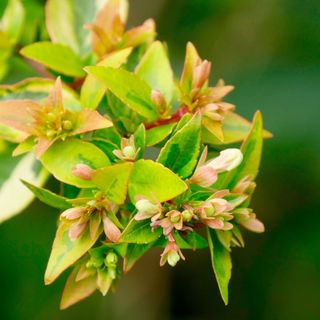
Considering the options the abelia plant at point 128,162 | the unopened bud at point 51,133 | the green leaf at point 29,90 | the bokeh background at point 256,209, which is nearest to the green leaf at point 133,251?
the abelia plant at point 128,162

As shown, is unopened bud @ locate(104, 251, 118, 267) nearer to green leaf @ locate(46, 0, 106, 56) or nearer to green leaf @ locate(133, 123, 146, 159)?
green leaf @ locate(133, 123, 146, 159)

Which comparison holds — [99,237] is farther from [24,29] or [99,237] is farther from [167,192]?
[24,29]

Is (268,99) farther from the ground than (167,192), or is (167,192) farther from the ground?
(167,192)

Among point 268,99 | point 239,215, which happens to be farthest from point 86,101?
point 268,99

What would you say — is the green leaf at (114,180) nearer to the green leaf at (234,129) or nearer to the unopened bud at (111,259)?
the unopened bud at (111,259)

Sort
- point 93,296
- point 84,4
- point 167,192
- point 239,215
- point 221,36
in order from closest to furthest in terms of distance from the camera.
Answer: point 167,192, point 239,215, point 84,4, point 93,296, point 221,36

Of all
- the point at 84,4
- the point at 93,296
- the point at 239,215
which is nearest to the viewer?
the point at 239,215

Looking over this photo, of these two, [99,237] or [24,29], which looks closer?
[99,237]
